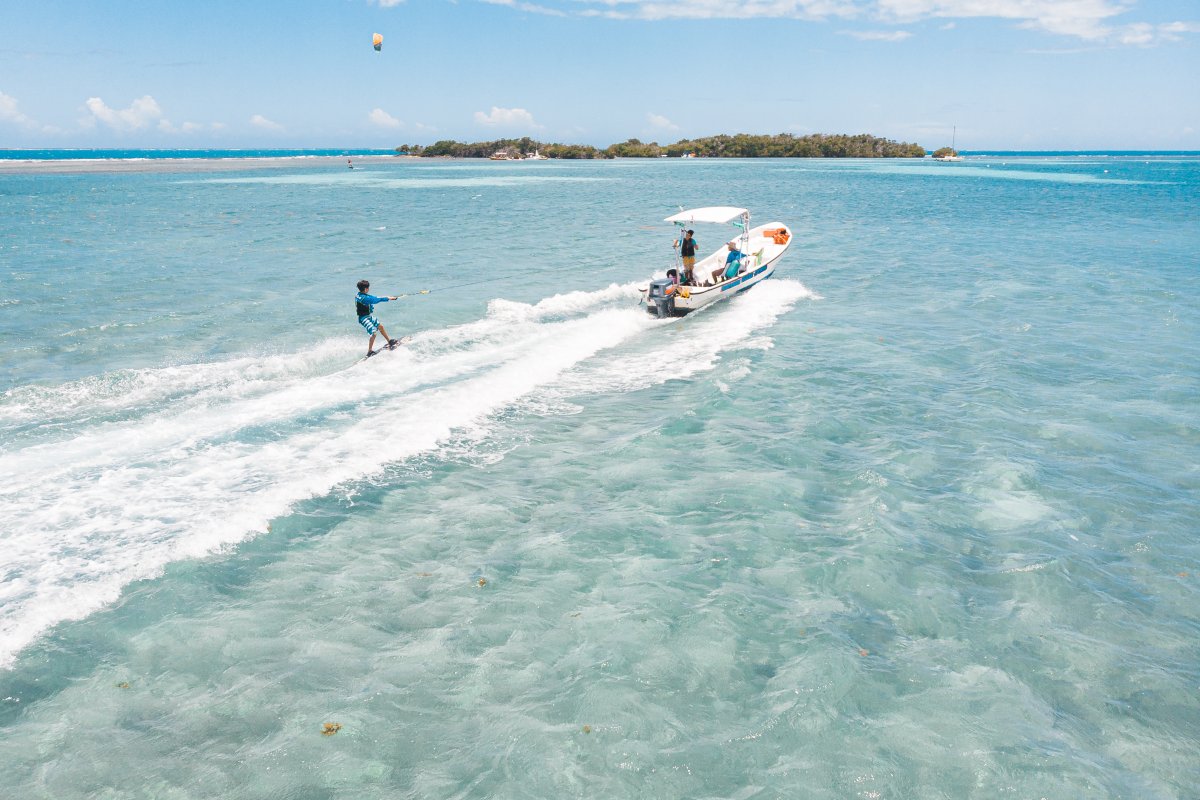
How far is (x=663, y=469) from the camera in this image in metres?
12.2

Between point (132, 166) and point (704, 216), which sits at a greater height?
point (132, 166)

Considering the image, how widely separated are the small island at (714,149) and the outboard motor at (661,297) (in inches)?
6531

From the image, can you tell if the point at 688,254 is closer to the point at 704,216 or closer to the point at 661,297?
the point at 704,216

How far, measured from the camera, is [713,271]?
83.8 ft

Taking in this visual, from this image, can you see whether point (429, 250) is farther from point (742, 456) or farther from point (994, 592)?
point (994, 592)

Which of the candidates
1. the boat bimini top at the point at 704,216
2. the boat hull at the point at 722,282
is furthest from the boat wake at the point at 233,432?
the boat bimini top at the point at 704,216

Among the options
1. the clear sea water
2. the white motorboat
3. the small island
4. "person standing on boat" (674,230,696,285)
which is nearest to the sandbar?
the small island

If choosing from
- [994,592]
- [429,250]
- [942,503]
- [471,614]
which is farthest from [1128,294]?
[429,250]

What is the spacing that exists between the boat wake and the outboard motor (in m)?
1.52

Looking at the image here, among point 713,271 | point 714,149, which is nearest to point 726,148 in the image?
Result: point 714,149

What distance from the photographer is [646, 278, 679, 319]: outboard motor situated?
74.2ft

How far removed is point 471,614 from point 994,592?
6541mm

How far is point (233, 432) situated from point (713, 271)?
17.4 m

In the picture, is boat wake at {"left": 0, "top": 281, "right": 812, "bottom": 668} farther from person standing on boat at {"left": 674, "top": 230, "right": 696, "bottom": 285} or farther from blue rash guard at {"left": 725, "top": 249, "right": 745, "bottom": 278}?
blue rash guard at {"left": 725, "top": 249, "right": 745, "bottom": 278}
